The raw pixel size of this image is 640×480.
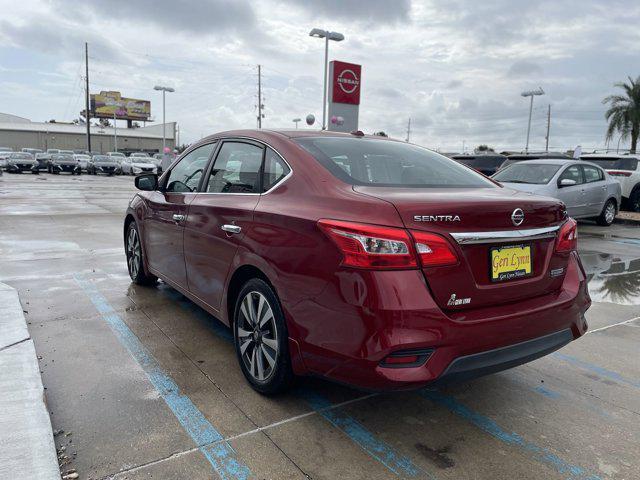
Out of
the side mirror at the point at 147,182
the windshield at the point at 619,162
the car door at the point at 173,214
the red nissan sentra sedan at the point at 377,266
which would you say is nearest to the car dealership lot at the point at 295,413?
the red nissan sentra sedan at the point at 377,266

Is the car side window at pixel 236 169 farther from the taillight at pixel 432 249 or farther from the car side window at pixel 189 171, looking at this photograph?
the taillight at pixel 432 249

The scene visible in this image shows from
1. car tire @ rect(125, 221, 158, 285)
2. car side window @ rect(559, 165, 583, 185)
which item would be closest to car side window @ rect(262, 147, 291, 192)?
car tire @ rect(125, 221, 158, 285)

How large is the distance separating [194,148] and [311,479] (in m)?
3.07

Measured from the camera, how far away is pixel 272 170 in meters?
3.26

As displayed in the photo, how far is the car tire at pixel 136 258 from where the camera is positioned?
5.38 m

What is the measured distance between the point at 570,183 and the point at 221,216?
334 inches

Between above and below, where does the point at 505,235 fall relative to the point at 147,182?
below

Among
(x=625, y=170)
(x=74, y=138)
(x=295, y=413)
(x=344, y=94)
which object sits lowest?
(x=295, y=413)

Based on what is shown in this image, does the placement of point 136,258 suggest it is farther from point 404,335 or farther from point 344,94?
point 344,94

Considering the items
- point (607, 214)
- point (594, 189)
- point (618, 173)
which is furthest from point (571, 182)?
point (618, 173)

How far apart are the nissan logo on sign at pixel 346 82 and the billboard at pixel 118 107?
84.1 meters

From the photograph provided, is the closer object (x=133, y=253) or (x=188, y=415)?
(x=188, y=415)

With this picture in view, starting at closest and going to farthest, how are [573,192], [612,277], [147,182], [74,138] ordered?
[147,182] < [612,277] < [573,192] < [74,138]

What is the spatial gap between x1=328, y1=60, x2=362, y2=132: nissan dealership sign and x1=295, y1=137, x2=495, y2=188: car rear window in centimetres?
1511
